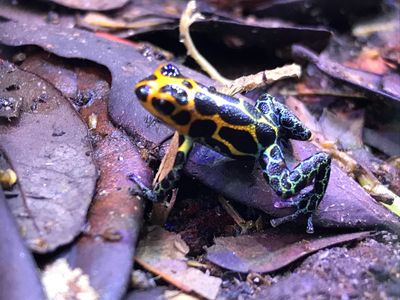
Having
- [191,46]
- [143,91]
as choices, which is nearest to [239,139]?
[143,91]

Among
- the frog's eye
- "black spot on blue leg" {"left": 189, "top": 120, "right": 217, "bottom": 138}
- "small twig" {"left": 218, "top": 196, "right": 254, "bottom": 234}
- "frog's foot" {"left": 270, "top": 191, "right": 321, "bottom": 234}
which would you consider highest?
the frog's eye

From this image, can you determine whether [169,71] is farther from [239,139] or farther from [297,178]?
[297,178]

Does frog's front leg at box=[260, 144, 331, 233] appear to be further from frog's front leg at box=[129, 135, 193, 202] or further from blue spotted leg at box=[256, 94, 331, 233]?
frog's front leg at box=[129, 135, 193, 202]

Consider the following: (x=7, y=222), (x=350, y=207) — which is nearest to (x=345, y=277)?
(x=350, y=207)

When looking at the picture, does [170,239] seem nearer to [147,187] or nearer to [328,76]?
[147,187]

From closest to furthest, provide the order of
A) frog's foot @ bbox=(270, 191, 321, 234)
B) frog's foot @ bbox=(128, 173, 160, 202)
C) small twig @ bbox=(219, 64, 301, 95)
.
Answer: frog's foot @ bbox=(128, 173, 160, 202)
frog's foot @ bbox=(270, 191, 321, 234)
small twig @ bbox=(219, 64, 301, 95)

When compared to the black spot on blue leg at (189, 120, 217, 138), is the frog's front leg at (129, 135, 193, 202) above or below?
below

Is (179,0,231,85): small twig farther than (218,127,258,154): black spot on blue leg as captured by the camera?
Yes

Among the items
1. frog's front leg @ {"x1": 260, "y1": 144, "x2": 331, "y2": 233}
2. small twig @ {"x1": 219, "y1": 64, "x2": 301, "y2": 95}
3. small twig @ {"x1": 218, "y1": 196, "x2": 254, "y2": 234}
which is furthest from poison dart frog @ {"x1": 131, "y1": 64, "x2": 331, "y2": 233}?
small twig @ {"x1": 219, "y1": 64, "x2": 301, "y2": 95}
